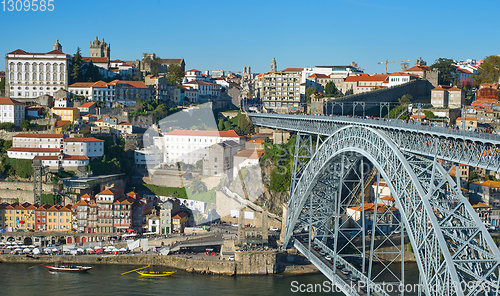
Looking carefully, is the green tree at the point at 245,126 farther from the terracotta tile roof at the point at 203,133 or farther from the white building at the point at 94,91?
the white building at the point at 94,91

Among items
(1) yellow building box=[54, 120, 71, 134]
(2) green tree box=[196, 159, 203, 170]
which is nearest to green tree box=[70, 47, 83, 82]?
(1) yellow building box=[54, 120, 71, 134]

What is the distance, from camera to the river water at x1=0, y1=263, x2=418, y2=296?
78.4 ft

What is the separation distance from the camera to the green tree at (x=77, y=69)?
158 feet

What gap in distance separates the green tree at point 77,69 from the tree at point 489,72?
33705 mm

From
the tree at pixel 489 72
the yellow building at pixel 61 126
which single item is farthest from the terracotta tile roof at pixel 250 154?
the tree at pixel 489 72

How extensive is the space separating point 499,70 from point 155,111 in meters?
28.3

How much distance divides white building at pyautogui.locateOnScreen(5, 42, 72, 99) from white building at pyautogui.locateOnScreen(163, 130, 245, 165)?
505 inches

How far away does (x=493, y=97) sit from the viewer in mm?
40156

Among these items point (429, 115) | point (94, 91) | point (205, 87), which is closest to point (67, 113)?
point (94, 91)

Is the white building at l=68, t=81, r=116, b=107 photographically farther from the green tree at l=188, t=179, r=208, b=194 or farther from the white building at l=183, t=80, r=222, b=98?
the green tree at l=188, t=179, r=208, b=194

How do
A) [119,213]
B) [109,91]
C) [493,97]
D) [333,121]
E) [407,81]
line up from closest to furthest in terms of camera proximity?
[333,121] → [119,213] → [493,97] → [407,81] → [109,91]

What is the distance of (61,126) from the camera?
39812 millimetres

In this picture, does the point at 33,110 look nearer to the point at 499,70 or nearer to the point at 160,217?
the point at 160,217

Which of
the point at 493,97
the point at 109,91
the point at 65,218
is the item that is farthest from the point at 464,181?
the point at 109,91
